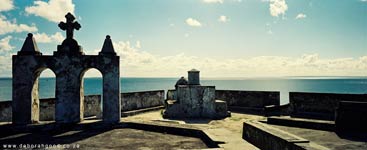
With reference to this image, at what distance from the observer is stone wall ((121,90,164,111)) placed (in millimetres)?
18266

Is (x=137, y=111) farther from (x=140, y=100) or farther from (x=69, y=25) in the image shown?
(x=69, y=25)

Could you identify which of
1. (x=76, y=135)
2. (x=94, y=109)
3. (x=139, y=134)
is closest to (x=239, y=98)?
(x=94, y=109)

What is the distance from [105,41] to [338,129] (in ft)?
30.2

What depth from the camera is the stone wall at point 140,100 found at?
18266 millimetres

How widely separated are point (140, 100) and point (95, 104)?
3.61 meters

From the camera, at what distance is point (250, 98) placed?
20.2 m

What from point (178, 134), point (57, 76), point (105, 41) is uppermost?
point (105, 41)

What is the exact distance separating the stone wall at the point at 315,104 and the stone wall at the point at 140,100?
32.1 ft

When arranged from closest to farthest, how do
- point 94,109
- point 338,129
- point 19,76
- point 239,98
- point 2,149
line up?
point 2,149 < point 338,129 < point 19,76 < point 94,109 < point 239,98

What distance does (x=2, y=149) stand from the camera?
7.89m

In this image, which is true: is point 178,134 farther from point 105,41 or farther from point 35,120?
point 35,120

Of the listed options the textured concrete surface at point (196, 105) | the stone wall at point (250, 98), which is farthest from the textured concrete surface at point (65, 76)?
the stone wall at point (250, 98)

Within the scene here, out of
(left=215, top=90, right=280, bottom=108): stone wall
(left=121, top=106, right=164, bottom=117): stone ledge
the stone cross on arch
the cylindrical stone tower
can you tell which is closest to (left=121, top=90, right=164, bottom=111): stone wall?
(left=121, top=106, right=164, bottom=117): stone ledge

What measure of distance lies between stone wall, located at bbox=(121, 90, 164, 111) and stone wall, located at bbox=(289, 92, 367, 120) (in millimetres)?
9774
